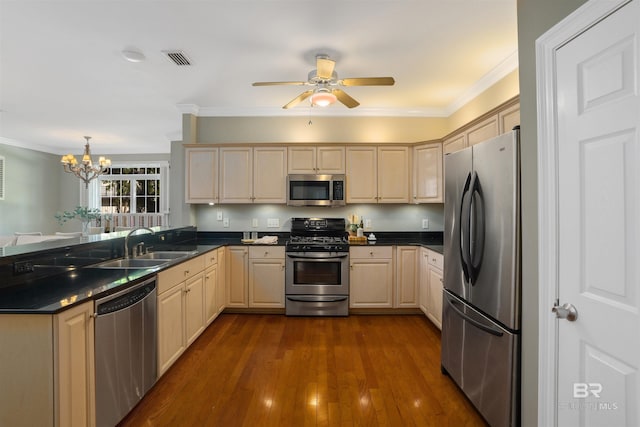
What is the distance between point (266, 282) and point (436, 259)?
200cm

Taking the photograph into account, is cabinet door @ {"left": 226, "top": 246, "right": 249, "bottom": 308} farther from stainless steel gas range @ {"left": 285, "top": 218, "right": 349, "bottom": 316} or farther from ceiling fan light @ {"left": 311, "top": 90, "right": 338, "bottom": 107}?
ceiling fan light @ {"left": 311, "top": 90, "right": 338, "bottom": 107}

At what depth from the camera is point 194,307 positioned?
9.50 feet

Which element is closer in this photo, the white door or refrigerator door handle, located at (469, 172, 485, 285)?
the white door

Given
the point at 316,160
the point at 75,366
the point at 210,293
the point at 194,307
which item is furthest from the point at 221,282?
the point at 75,366

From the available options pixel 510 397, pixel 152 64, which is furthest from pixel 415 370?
pixel 152 64

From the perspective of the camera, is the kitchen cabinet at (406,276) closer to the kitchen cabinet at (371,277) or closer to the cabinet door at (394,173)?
the kitchen cabinet at (371,277)

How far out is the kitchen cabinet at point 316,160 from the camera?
4.01 metres

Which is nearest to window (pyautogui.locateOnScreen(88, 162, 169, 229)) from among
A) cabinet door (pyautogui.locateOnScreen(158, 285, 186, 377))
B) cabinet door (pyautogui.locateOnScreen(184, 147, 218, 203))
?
cabinet door (pyautogui.locateOnScreen(184, 147, 218, 203))

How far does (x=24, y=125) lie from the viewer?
5.34m

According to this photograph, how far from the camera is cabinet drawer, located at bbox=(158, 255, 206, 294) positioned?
2.28 metres

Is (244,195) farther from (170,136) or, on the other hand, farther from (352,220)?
(170,136)

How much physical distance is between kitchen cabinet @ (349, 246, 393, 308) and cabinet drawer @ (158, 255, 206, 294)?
69.3 inches

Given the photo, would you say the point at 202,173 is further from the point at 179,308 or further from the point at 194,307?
the point at 179,308

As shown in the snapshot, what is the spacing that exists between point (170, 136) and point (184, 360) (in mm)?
4872
